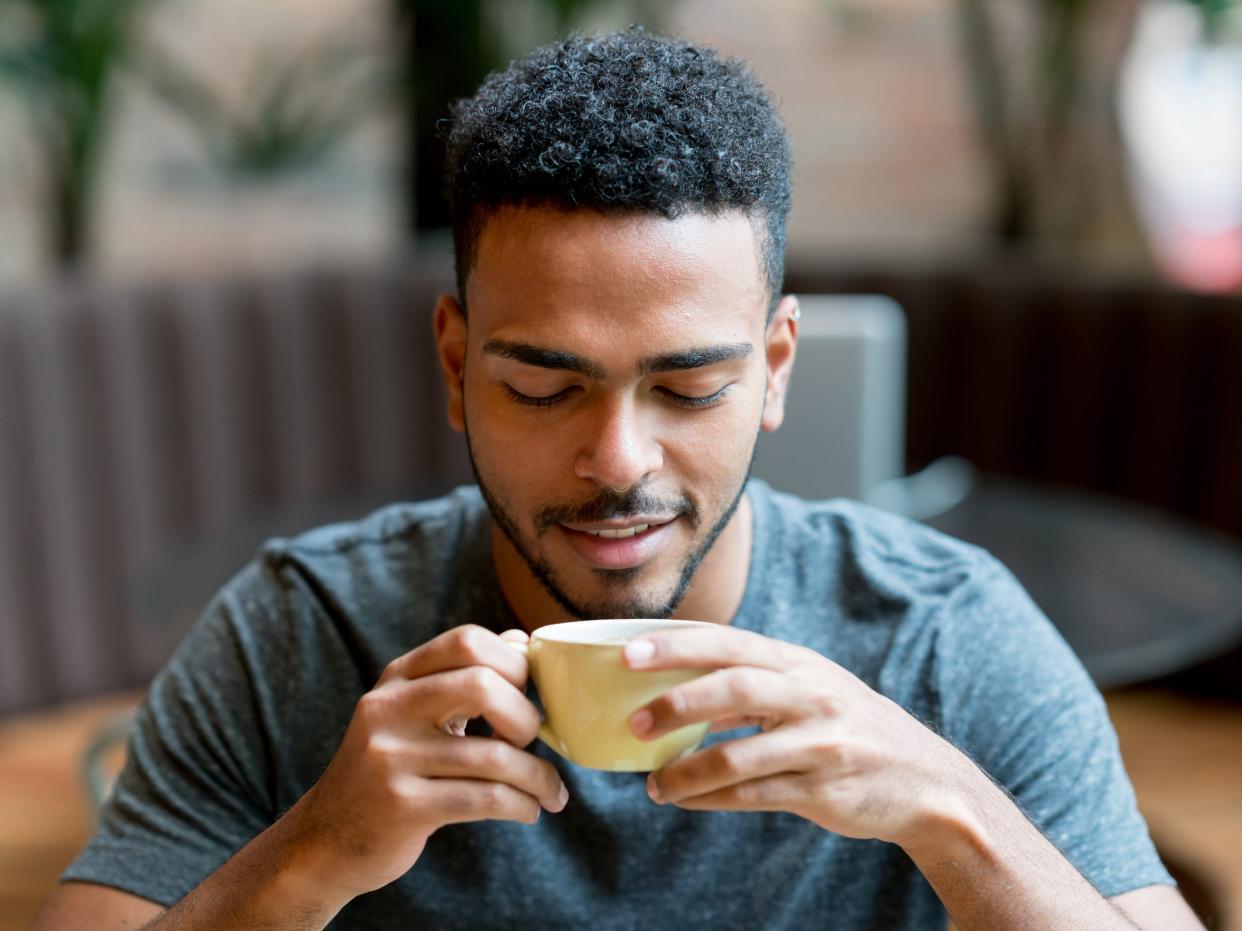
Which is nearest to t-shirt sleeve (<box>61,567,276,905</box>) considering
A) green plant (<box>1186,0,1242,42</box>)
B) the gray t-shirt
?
the gray t-shirt

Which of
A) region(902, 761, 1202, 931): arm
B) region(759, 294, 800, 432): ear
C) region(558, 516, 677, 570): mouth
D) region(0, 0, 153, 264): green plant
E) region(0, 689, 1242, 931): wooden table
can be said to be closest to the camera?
region(902, 761, 1202, 931): arm

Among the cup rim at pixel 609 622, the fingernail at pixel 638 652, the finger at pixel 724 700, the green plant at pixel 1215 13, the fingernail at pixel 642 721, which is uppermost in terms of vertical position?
the green plant at pixel 1215 13

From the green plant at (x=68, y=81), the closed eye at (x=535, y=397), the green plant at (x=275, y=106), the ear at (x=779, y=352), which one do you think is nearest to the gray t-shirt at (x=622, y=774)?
the ear at (x=779, y=352)

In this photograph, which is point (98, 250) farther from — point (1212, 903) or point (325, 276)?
point (1212, 903)

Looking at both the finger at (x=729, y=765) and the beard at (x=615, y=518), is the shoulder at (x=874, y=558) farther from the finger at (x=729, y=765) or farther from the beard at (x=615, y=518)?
the finger at (x=729, y=765)

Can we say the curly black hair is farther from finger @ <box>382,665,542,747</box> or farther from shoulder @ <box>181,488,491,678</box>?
finger @ <box>382,665,542,747</box>

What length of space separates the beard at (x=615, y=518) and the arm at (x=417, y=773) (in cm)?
17

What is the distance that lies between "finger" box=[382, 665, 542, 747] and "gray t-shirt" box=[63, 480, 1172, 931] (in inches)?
12.3

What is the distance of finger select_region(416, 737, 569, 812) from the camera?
0.95 m

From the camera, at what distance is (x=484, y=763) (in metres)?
0.94

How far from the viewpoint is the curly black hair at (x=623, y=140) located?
44.2 inches

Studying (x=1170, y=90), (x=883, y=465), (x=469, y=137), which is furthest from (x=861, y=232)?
(x=469, y=137)

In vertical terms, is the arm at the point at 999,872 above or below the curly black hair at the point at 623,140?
below

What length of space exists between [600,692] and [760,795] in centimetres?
12
